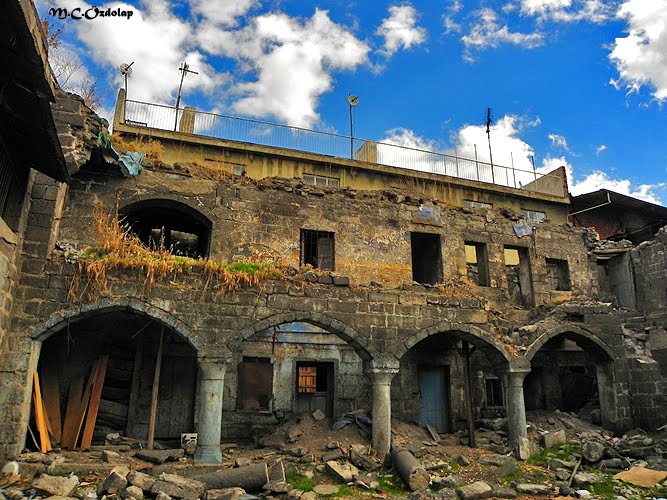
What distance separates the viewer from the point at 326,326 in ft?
36.7

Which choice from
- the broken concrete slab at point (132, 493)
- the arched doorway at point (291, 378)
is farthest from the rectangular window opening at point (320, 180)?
the broken concrete slab at point (132, 493)

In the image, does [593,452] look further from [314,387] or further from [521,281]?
[521,281]

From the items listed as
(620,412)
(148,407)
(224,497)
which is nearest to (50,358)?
(148,407)

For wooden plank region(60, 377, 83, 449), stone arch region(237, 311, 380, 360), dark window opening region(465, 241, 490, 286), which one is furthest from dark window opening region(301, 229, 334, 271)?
wooden plank region(60, 377, 83, 449)

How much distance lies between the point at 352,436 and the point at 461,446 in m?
3.06

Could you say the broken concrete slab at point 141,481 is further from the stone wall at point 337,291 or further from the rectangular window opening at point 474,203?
the rectangular window opening at point 474,203

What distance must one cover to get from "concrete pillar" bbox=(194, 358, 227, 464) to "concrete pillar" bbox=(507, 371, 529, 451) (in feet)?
22.8

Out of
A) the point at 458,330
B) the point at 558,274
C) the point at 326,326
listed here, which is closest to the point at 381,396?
the point at 326,326

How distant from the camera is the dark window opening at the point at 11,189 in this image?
803 centimetres

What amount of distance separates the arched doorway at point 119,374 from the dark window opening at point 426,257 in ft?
26.2

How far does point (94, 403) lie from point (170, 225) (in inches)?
242

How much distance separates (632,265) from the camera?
19.7 m

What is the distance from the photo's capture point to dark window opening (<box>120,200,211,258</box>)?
1401 centimetres

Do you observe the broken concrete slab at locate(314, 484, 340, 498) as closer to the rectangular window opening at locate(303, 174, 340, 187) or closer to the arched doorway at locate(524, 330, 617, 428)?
the arched doorway at locate(524, 330, 617, 428)
